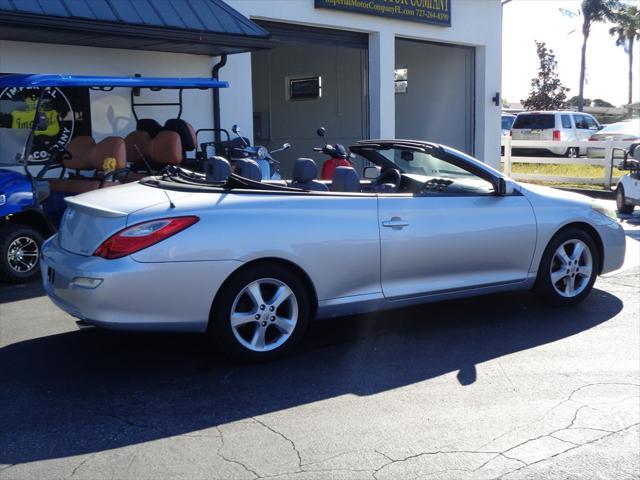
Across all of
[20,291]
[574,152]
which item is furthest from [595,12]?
[20,291]

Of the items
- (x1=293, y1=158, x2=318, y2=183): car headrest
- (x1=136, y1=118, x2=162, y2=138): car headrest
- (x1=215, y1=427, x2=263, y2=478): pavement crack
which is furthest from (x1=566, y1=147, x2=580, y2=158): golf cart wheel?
(x1=215, y1=427, x2=263, y2=478): pavement crack

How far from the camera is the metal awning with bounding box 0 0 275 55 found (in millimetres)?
9617

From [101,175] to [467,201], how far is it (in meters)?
4.95

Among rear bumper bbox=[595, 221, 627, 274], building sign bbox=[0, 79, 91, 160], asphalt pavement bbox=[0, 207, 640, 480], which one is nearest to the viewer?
asphalt pavement bbox=[0, 207, 640, 480]

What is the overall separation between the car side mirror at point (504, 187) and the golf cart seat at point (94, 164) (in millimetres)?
4734

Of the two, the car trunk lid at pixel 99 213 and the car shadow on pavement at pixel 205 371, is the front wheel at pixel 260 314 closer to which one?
the car shadow on pavement at pixel 205 371

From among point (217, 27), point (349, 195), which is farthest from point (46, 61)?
point (349, 195)

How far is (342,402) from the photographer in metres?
4.71

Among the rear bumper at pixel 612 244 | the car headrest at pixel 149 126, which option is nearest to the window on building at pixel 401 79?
the car headrest at pixel 149 126

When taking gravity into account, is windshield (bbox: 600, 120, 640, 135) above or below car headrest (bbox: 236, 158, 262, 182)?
above

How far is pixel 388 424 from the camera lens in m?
4.39

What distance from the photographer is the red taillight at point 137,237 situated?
16.0ft

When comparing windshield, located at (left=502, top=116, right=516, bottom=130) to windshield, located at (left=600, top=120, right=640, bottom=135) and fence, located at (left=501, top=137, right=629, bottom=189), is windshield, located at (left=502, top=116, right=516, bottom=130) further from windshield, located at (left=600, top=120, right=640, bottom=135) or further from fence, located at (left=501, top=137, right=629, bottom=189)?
Answer: fence, located at (left=501, top=137, right=629, bottom=189)

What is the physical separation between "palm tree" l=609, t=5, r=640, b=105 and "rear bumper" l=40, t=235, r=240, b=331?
53.2 m
